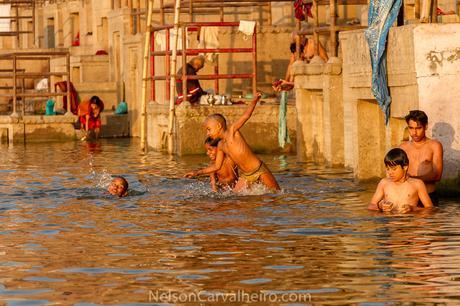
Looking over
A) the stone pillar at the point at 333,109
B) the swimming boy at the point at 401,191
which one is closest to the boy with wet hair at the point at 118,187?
the swimming boy at the point at 401,191

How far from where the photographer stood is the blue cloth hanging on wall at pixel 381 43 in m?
16.1

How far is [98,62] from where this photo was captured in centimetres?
3834

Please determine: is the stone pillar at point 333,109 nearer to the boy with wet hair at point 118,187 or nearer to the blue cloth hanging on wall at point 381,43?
the blue cloth hanging on wall at point 381,43

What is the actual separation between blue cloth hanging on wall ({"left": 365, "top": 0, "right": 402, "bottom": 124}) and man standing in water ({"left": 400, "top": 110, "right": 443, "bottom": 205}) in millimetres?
1833

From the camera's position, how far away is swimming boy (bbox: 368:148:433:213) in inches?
523

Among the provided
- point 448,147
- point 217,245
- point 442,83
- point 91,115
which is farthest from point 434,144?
point 91,115

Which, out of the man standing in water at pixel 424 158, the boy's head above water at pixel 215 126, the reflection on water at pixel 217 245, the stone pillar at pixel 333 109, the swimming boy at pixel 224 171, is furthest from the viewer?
the stone pillar at pixel 333 109

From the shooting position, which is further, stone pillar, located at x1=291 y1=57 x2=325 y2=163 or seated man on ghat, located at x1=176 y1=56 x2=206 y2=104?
seated man on ghat, located at x1=176 y1=56 x2=206 y2=104

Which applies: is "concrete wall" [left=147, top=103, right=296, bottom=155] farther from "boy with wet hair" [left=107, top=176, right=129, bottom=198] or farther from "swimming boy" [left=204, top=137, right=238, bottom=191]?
"boy with wet hair" [left=107, top=176, right=129, bottom=198]

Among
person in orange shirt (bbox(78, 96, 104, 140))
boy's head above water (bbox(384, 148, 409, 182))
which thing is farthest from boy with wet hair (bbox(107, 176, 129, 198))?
person in orange shirt (bbox(78, 96, 104, 140))

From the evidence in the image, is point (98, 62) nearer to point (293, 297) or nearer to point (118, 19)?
point (118, 19)

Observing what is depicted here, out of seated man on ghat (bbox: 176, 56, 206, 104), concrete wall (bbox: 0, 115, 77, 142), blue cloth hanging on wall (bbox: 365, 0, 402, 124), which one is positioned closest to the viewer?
blue cloth hanging on wall (bbox: 365, 0, 402, 124)

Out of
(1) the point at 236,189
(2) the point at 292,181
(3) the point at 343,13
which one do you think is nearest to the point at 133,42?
(3) the point at 343,13

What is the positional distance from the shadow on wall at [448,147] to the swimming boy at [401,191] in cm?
167
